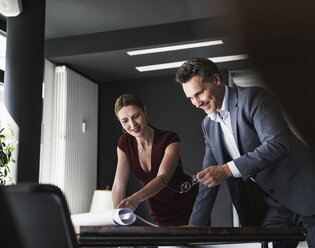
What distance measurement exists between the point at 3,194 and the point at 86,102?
606cm

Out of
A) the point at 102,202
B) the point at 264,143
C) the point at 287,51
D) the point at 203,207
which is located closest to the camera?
the point at 287,51

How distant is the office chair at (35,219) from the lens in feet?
1.77

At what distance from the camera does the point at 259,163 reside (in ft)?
5.14

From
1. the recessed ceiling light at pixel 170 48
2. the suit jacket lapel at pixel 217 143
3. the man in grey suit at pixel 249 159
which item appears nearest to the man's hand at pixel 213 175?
the man in grey suit at pixel 249 159

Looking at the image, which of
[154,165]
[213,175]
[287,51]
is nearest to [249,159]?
[213,175]

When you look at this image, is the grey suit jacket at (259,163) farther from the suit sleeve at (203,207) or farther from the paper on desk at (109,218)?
the paper on desk at (109,218)

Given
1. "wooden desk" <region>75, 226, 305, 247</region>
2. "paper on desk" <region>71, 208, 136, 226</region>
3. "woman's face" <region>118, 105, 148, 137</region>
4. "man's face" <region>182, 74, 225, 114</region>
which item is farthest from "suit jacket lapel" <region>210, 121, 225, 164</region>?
"paper on desk" <region>71, 208, 136, 226</region>

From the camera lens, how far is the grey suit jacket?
1562mm

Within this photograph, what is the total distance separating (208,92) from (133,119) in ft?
1.83

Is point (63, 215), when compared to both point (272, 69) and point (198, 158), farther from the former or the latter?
point (198, 158)

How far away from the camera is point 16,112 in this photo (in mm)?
4145

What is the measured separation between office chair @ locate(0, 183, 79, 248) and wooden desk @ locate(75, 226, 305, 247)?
405 millimetres

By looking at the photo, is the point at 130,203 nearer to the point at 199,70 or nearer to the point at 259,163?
the point at 259,163

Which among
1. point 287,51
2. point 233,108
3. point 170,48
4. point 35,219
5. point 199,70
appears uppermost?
point 170,48
